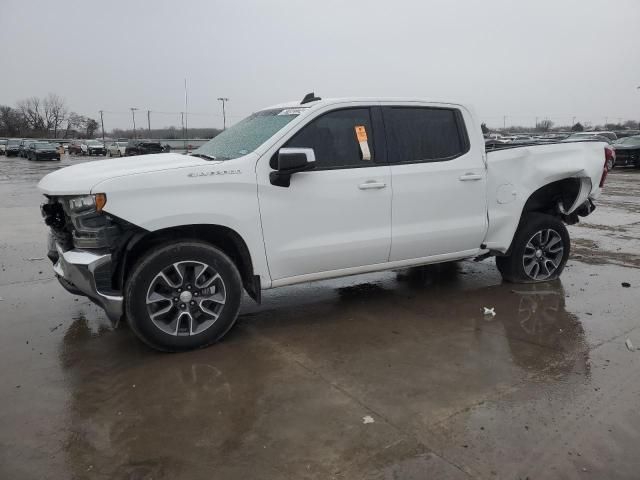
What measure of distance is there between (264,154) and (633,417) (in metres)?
3.10

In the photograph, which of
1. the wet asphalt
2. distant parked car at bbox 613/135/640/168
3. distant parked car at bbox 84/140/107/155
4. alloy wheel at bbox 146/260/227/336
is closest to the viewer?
the wet asphalt

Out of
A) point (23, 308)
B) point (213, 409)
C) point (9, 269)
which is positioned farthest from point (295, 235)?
point (9, 269)

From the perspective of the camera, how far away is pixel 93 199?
12.2 ft

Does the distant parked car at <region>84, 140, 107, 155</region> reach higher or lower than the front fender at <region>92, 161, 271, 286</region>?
higher

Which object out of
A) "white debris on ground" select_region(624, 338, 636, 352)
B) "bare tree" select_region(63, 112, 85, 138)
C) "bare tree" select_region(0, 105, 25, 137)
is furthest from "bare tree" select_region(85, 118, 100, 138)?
"white debris on ground" select_region(624, 338, 636, 352)

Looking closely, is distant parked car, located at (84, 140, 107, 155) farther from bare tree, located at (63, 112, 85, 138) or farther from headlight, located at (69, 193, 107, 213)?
bare tree, located at (63, 112, 85, 138)

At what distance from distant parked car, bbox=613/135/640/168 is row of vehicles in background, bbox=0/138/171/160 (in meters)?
25.8

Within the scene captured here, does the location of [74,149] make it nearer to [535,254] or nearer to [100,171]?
[100,171]

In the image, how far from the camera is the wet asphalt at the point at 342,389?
9.06 ft

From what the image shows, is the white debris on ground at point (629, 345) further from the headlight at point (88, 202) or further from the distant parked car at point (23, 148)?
the distant parked car at point (23, 148)

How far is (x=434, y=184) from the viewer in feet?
16.0

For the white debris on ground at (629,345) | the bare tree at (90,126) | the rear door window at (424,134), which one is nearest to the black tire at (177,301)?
the rear door window at (424,134)

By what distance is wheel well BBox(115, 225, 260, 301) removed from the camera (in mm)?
3951

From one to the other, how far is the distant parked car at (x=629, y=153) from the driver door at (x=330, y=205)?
23.7 m
